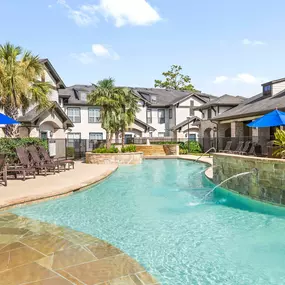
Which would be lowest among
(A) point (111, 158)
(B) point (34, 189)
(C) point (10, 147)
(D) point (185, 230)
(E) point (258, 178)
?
(D) point (185, 230)

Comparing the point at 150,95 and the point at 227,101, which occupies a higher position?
the point at 150,95

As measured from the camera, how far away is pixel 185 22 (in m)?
14.7

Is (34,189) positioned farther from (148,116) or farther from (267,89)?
(148,116)

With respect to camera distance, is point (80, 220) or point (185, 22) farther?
point (185, 22)

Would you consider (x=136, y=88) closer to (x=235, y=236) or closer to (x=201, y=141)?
(x=201, y=141)

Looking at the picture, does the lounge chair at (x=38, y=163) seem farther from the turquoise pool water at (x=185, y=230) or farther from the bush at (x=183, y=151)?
the bush at (x=183, y=151)

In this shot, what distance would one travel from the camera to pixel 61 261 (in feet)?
13.5

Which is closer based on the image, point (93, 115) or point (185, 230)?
point (185, 230)

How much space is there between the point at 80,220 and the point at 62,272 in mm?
2986

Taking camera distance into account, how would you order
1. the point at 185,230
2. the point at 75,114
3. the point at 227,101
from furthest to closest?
the point at 75,114, the point at 227,101, the point at 185,230

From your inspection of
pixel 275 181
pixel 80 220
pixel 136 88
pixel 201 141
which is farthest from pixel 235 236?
pixel 136 88

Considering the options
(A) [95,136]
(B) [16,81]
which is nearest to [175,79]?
(A) [95,136]

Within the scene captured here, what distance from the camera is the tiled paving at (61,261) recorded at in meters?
3.59

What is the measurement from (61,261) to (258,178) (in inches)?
240
